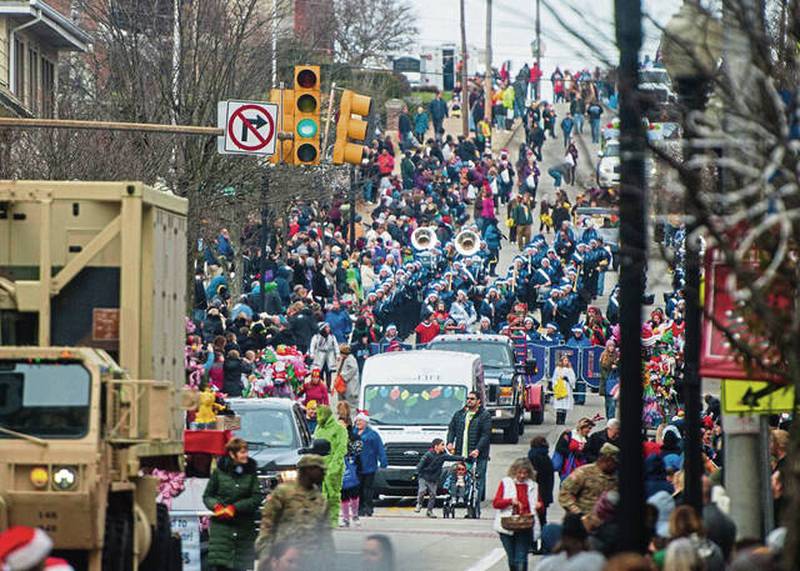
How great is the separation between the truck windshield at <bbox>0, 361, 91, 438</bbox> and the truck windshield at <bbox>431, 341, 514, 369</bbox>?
2287 centimetres

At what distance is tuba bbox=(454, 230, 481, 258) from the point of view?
56.3 meters

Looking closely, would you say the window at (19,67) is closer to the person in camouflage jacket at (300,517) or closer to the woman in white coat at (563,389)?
the woman in white coat at (563,389)

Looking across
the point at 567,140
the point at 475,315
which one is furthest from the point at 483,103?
the point at 475,315

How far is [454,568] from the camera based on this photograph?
75.6 ft

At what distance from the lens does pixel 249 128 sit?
27719 millimetres

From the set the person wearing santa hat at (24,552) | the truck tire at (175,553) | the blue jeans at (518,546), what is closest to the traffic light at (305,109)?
the blue jeans at (518,546)

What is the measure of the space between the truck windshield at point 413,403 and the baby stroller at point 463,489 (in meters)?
3.16

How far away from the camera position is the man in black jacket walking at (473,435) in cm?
3017

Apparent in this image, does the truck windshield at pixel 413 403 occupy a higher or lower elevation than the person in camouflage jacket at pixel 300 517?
higher

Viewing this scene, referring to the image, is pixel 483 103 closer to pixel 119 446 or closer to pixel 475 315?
pixel 475 315

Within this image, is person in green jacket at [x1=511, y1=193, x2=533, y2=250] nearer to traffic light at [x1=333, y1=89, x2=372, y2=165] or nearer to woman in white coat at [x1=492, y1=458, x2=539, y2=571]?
traffic light at [x1=333, y1=89, x2=372, y2=165]

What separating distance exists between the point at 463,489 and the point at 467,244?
2655 centimetres

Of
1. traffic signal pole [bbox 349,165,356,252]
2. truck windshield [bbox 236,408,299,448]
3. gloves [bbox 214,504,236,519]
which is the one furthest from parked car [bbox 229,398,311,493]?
traffic signal pole [bbox 349,165,356,252]

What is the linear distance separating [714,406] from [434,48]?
8301 centimetres
